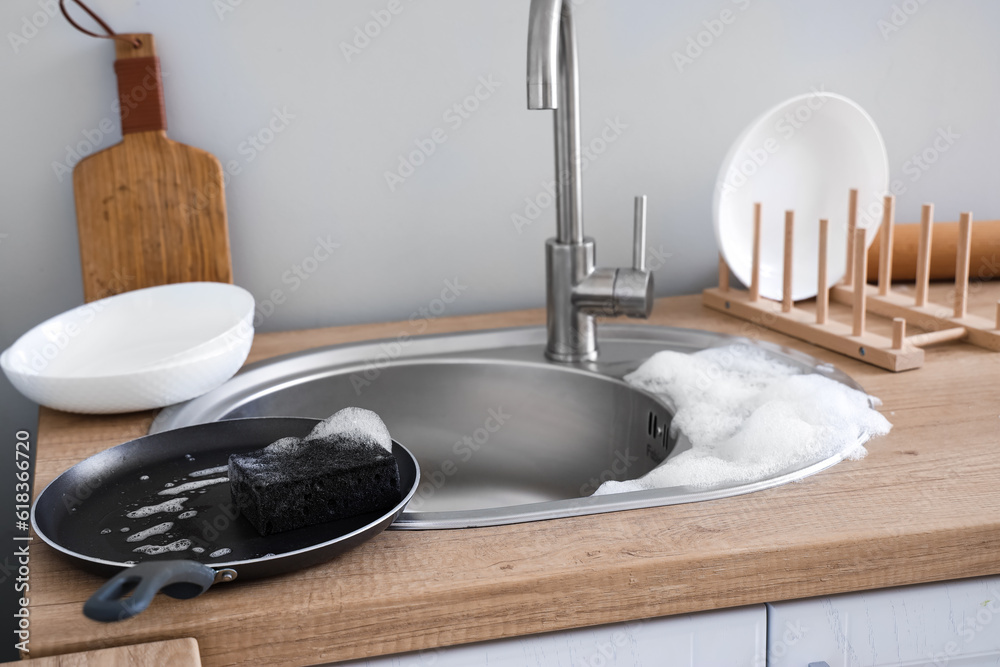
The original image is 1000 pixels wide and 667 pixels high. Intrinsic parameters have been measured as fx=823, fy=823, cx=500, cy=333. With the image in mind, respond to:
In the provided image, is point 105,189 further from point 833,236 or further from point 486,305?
point 833,236

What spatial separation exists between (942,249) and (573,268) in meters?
0.61

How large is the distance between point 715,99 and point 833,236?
0.27 meters

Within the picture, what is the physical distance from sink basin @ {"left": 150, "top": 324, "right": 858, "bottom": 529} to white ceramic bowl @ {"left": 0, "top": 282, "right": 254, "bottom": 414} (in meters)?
0.07

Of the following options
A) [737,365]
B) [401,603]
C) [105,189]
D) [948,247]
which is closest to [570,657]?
[401,603]

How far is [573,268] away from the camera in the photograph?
39.3 inches

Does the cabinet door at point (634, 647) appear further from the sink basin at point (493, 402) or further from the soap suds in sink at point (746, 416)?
the sink basin at point (493, 402)

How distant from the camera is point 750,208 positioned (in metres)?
→ 1.19

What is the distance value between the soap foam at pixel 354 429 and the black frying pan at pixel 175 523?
23 mm

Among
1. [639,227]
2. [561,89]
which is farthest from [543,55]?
[639,227]

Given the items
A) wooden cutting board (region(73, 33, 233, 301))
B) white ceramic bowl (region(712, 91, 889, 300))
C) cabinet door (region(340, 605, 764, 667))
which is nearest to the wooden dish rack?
white ceramic bowl (region(712, 91, 889, 300))

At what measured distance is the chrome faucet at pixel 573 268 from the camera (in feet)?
3.16

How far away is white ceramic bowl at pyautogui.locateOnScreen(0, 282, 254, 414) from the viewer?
821 millimetres

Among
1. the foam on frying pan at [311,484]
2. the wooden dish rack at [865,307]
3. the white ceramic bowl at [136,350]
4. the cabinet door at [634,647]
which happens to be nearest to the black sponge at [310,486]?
the foam on frying pan at [311,484]

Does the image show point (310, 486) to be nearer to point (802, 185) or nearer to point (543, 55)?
point (543, 55)
